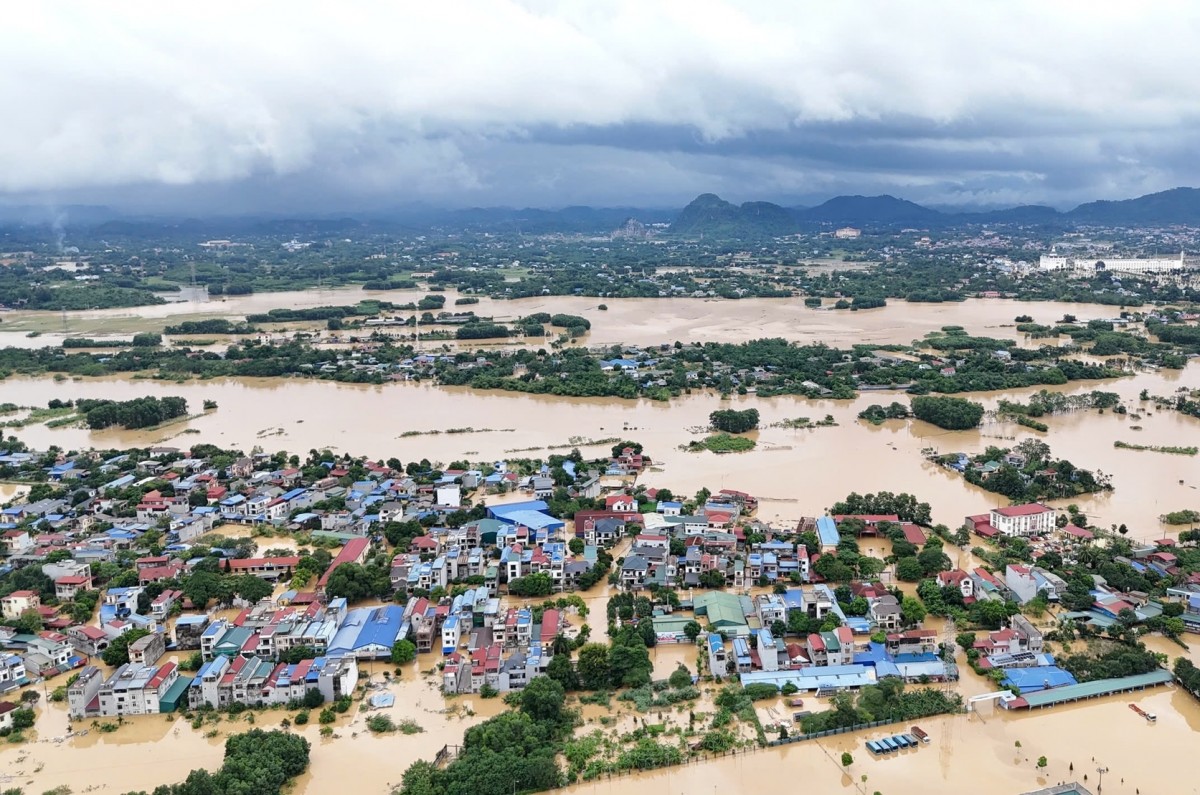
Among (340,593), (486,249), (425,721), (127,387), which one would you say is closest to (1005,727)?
(425,721)

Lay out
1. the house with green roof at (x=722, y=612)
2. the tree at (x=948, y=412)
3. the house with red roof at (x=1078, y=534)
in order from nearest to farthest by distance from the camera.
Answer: the house with green roof at (x=722, y=612) → the house with red roof at (x=1078, y=534) → the tree at (x=948, y=412)

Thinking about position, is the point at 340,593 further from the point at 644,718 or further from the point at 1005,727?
the point at 1005,727

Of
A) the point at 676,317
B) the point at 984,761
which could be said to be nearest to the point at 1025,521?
the point at 984,761

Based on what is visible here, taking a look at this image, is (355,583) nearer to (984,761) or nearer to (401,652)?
(401,652)

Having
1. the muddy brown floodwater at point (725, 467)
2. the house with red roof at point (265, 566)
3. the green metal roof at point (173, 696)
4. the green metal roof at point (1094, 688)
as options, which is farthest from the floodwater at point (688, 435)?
the green metal roof at point (173, 696)

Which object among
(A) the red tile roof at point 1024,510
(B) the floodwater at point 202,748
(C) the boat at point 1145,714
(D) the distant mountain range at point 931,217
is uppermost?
(D) the distant mountain range at point 931,217

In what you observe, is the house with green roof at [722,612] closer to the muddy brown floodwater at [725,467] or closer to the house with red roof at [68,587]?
the muddy brown floodwater at [725,467]
